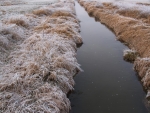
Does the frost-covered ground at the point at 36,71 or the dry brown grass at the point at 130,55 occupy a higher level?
the frost-covered ground at the point at 36,71

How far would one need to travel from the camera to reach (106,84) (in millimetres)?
8672

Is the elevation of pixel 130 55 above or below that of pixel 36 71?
below

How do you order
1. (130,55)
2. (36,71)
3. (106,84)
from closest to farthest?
(36,71)
(106,84)
(130,55)

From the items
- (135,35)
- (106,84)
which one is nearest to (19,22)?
(135,35)

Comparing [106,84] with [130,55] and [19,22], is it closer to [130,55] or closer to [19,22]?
[130,55]

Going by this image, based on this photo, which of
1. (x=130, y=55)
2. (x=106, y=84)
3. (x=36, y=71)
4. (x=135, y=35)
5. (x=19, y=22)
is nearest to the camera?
(x=36, y=71)

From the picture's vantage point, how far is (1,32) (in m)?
12.5

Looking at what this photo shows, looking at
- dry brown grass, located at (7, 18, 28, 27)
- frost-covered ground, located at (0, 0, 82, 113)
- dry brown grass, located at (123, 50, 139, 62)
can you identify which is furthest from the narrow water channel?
dry brown grass, located at (7, 18, 28, 27)

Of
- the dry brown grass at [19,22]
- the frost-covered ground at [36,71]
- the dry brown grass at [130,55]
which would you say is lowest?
the dry brown grass at [19,22]

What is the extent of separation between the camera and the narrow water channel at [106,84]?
720cm

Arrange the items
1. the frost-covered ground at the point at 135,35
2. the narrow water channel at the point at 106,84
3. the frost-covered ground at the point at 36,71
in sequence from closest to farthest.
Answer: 1. the frost-covered ground at the point at 36,71
2. the narrow water channel at the point at 106,84
3. the frost-covered ground at the point at 135,35

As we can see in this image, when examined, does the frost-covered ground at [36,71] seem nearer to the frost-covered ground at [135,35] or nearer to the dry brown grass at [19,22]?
the dry brown grass at [19,22]

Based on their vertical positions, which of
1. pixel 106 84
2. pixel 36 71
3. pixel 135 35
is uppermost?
pixel 36 71

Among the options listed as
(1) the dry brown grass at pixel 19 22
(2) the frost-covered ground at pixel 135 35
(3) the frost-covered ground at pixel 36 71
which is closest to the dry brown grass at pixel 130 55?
(2) the frost-covered ground at pixel 135 35
